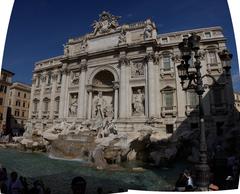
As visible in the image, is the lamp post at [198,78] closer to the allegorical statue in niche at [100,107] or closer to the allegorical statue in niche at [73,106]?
the allegorical statue in niche at [100,107]

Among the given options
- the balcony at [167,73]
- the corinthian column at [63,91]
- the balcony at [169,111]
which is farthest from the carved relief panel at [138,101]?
the corinthian column at [63,91]

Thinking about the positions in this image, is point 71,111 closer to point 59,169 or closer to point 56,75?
point 56,75

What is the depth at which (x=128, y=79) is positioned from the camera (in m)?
14.2

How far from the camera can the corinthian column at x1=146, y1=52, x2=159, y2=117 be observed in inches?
504

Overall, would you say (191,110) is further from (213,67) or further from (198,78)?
(198,78)

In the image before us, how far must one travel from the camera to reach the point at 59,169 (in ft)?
24.0

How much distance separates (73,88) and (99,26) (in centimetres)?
556

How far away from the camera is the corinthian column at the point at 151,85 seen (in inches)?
504

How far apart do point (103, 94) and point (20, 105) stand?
398 inches

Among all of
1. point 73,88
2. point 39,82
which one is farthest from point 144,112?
point 39,82

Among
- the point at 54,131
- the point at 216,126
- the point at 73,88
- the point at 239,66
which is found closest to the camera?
the point at 239,66

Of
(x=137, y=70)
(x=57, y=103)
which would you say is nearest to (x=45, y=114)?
(x=57, y=103)

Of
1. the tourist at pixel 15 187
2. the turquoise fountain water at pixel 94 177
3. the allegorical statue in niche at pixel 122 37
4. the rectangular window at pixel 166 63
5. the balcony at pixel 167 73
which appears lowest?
the turquoise fountain water at pixel 94 177

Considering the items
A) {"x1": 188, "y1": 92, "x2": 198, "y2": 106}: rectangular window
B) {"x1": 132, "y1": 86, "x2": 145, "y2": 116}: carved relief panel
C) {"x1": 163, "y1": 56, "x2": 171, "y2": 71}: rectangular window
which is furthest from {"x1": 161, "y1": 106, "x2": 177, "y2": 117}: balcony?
{"x1": 163, "y1": 56, "x2": 171, "y2": 71}: rectangular window
